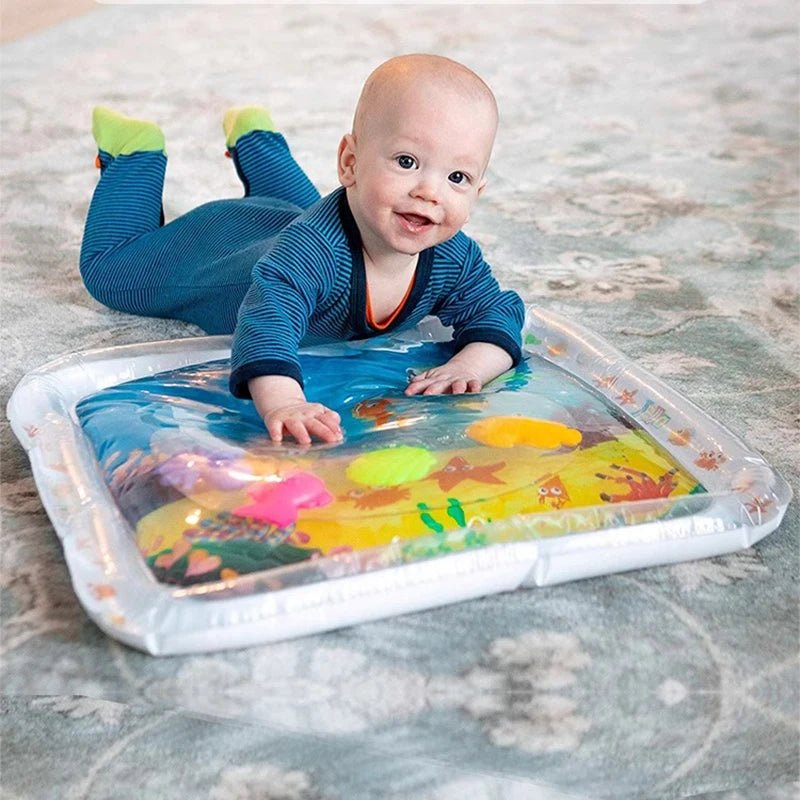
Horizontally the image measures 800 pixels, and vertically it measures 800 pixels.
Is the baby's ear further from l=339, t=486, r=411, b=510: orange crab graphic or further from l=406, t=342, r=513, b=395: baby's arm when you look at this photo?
l=339, t=486, r=411, b=510: orange crab graphic

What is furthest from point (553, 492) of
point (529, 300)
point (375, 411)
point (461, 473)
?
point (529, 300)

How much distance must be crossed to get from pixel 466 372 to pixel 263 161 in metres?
0.50

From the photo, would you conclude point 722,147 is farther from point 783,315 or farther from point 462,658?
point 462,658

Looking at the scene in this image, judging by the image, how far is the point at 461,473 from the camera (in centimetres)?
94

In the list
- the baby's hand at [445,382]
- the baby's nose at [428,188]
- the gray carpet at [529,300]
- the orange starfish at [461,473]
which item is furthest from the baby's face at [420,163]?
the gray carpet at [529,300]

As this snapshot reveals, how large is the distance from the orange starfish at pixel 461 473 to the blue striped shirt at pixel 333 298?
0.16 m

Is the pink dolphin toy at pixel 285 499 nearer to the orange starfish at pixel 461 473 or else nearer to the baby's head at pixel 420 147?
the orange starfish at pixel 461 473

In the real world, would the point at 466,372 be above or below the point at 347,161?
A: below

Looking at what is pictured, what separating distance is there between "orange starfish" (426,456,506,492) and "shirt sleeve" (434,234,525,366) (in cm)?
23

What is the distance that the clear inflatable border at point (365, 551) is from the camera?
80cm

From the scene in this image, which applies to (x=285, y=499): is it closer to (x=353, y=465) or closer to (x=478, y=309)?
(x=353, y=465)

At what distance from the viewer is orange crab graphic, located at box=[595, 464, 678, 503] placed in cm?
94

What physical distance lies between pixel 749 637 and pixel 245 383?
454mm

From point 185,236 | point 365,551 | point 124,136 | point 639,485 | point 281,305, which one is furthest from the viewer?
point 124,136
